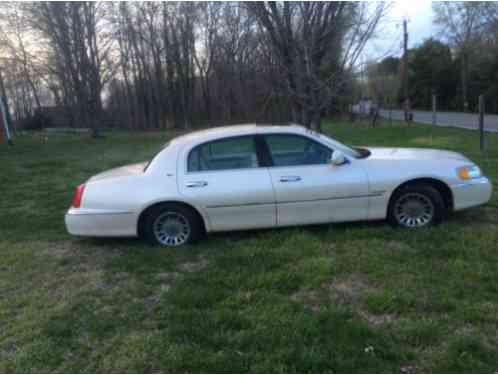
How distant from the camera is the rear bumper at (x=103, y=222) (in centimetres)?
471

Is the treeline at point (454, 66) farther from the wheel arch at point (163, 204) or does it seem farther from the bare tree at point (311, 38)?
the wheel arch at point (163, 204)

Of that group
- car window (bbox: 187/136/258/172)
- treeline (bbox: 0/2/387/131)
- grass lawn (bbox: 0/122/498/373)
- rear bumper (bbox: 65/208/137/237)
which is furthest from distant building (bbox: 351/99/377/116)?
rear bumper (bbox: 65/208/137/237)

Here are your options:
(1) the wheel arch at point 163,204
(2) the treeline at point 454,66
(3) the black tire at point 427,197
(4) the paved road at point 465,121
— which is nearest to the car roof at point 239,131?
(1) the wheel arch at point 163,204

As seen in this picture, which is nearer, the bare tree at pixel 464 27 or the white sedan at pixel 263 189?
the white sedan at pixel 263 189

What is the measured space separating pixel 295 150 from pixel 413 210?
62.1 inches

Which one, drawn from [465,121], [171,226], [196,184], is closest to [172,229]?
[171,226]

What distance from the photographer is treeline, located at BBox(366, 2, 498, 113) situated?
125ft

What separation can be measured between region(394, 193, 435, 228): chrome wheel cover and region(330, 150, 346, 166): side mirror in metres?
0.82

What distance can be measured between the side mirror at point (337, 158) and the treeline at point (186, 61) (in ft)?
10.5

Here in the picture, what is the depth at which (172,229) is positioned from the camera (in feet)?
15.8

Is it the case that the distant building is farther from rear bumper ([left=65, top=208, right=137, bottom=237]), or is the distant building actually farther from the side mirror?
rear bumper ([left=65, top=208, right=137, bottom=237])

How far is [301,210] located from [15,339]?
3052 mm

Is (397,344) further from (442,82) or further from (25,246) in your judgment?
(442,82)

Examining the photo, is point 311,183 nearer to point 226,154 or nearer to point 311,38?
point 226,154
